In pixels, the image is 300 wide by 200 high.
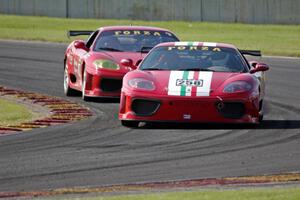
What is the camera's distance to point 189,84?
48.1ft

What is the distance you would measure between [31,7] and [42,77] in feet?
75.3

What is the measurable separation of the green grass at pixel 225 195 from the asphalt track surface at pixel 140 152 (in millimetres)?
963

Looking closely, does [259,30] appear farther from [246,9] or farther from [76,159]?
[76,159]

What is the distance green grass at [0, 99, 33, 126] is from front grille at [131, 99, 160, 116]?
1798mm

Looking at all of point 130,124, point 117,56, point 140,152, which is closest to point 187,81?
point 130,124

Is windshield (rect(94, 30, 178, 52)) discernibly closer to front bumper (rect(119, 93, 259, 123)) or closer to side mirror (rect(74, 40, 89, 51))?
side mirror (rect(74, 40, 89, 51))

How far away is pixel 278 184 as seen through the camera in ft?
33.0

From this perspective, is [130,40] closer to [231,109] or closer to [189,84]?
[189,84]

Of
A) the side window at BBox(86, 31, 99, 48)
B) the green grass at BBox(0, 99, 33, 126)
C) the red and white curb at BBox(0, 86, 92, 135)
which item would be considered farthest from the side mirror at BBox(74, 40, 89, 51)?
the green grass at BBox(0, 99, 33, 126)

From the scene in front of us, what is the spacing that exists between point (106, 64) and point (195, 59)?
266 centimetres

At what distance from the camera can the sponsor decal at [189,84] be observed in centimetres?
1451

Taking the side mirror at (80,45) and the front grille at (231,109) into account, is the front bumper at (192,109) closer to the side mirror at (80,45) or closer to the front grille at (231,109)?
the front grille at (231,109)

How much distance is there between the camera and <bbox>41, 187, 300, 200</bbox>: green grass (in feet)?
29.7

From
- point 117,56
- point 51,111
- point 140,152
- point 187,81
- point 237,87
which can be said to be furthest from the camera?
point 117,56
